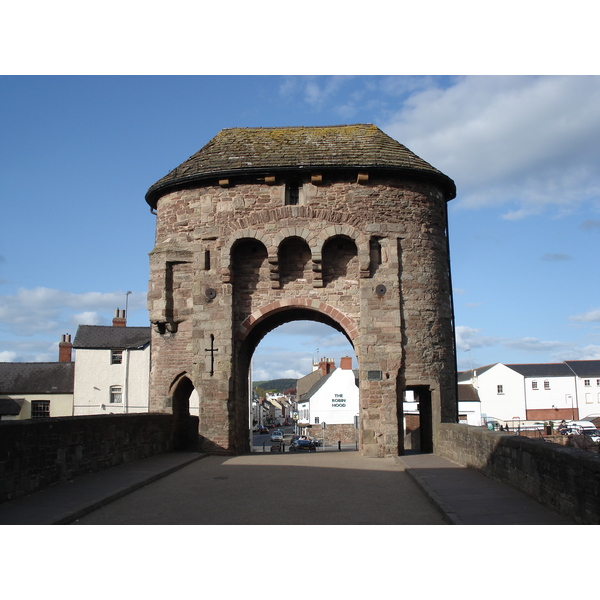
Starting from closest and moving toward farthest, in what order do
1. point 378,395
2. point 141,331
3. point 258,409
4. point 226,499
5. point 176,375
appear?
point 226,499 → point 378,395 → point 176,375 → point 141,331 → point 258,409

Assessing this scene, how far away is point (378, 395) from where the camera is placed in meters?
16.2

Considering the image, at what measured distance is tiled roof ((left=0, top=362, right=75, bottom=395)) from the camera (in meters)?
38.2

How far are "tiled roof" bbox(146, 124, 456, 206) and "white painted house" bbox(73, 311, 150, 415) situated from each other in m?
20.5

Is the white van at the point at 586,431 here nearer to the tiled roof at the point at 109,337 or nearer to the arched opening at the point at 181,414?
the arched opening at the point at 181,414

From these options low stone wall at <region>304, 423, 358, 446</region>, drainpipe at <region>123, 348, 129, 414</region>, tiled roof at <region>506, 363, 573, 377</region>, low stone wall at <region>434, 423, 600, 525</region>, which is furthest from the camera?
tiled roof at <region>506, 363, 573, 377</region>

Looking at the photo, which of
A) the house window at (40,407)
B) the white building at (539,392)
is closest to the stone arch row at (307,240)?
the house window at (40,407)

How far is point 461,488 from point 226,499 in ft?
11.6

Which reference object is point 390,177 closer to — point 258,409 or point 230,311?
point 230,311

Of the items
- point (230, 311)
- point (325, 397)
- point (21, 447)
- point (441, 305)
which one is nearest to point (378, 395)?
point (441, 305)

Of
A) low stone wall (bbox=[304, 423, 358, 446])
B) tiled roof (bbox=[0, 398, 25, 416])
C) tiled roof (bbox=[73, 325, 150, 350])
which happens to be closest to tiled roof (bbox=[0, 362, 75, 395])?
tiled roof (bbox=[0, 398, 25, 416])

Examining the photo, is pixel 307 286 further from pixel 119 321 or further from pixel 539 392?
pixel 539 392

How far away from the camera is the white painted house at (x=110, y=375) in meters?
37.5

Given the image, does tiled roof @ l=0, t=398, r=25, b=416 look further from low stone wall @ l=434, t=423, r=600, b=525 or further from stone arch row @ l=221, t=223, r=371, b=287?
low stone wall @ l=434, t=423, r=600, b=525

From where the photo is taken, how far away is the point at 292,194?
17297 mm
